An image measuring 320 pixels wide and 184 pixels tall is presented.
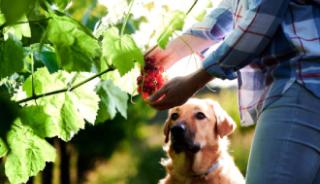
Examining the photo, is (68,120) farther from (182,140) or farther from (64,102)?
(182,140)

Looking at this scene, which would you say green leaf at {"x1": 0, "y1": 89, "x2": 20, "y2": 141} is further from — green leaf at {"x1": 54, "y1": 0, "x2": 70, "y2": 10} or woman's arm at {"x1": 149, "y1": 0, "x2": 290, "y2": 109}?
woman's arm at {"x1": 149, "y1": 0, "x2": 290, "y2": 109}

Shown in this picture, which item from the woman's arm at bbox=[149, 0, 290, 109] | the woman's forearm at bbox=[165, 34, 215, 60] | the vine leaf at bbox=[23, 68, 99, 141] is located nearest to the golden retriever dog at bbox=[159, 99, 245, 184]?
the woman's forearm at bbox=[165, 34, 215, 60]

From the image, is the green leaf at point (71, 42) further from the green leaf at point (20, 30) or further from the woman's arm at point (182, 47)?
the woman's arm at point (182, 47)

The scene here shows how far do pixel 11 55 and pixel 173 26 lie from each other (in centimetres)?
39

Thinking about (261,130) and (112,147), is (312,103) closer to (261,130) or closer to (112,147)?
(261,130)

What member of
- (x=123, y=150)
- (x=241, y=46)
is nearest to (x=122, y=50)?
(x=241, y=46)

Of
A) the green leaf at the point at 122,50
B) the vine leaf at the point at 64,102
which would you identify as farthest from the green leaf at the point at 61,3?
the vine leaf at the point at 64,102

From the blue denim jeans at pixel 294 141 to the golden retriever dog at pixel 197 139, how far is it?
3.88 meters

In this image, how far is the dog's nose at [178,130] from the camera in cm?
583

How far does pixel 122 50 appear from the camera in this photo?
1259 mm

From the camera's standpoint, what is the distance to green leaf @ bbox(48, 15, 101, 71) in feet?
3.42

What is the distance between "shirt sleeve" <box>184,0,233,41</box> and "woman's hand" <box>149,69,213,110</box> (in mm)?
274

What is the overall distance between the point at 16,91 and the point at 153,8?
0.44 m

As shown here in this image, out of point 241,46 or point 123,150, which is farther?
point 123,150
